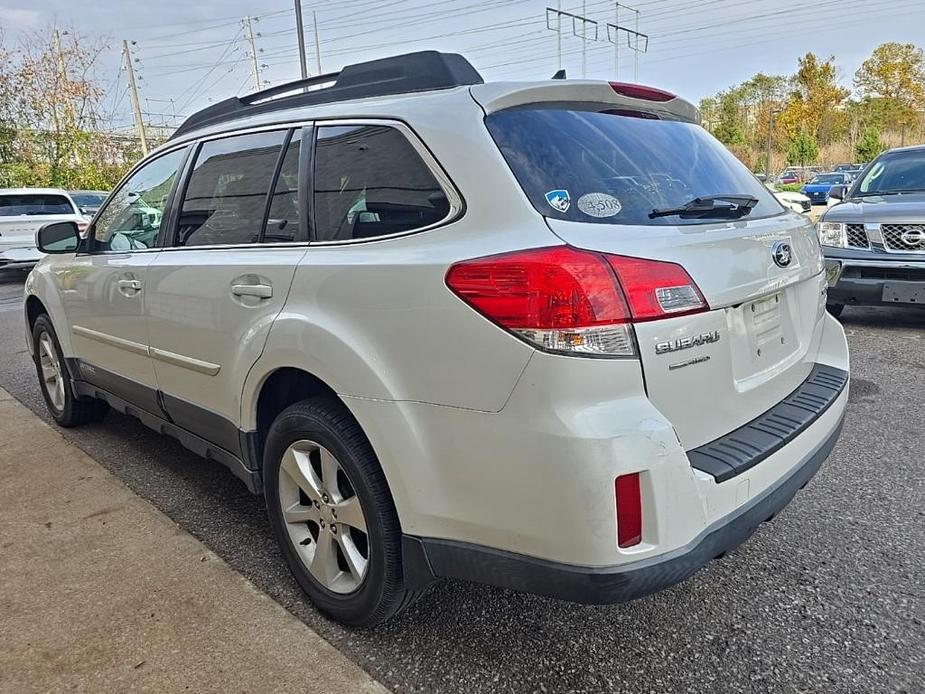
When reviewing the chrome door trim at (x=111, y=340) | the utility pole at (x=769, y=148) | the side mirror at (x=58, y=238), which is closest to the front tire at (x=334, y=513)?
the chrome door trim at (x=111, y=340)

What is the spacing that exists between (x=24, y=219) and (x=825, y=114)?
170 feet

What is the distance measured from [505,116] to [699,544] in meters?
1.31

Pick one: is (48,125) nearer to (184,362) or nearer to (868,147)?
(184,362)

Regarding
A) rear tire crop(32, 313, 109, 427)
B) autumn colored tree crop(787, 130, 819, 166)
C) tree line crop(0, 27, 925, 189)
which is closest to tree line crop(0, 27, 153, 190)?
tree line crop(0, 27, 925, 189)

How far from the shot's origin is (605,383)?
1748mm

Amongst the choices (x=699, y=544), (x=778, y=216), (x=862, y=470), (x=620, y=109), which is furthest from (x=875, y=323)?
(x=699, y=544)

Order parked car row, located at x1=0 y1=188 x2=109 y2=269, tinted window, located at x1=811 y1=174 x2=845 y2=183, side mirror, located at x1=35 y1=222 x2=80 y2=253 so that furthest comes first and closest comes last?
1. tinted window, located at x1=811 y1=174 x2=845 y2=183
2. parked car row, located at x1=0 y1=188 x2=109 y2=269
3. side mirror, located at x1=35 y1=222 x2=80 y2=253

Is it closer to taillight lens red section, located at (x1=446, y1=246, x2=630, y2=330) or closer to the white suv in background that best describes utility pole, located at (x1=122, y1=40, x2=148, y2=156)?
the white suv in background

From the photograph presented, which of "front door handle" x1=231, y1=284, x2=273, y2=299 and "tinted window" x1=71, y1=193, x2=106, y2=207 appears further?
"tinted window" x1=71, y1=193, x2=106, y2=207

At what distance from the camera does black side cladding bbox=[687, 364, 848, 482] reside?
1.92m

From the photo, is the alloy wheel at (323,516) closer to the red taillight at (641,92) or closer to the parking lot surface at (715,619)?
the parking lot surface at (715,619)

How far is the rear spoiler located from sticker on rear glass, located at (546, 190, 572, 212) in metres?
0.35

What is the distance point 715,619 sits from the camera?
2.39 m

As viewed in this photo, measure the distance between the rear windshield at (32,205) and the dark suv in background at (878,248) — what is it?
1267 centimetres
